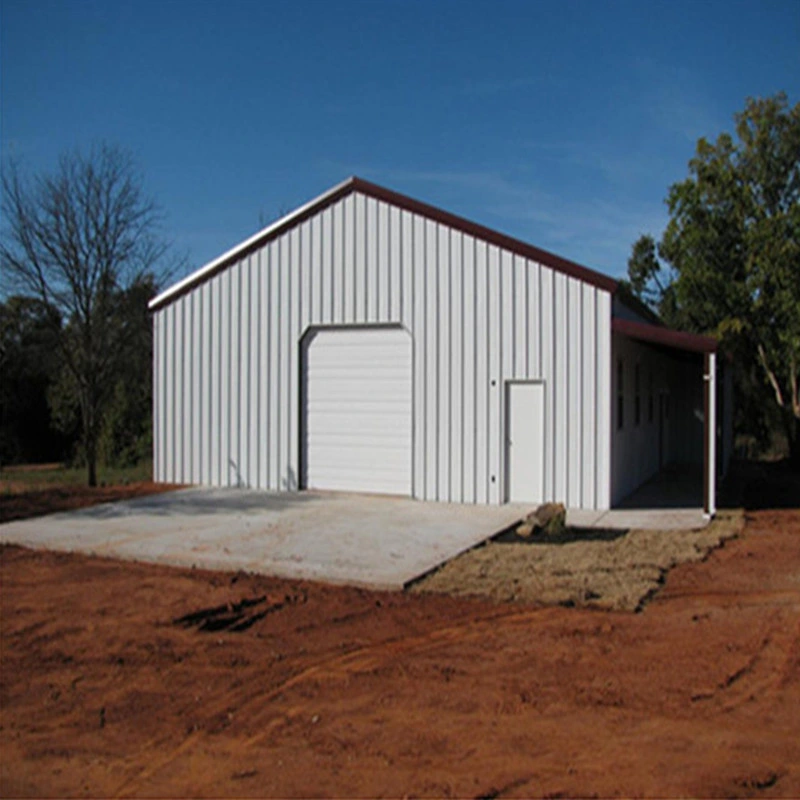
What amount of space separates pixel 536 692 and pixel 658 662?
1163 millimetres

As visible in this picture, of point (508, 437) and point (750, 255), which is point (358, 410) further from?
point (750, 255)

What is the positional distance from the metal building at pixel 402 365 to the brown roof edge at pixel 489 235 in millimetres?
26

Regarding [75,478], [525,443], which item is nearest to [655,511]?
[525,443]

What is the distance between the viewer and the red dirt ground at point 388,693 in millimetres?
4277

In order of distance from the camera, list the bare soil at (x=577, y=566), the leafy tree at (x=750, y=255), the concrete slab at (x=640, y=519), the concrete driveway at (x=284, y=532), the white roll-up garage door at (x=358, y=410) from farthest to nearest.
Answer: the leafy tree at (x=750, y=255) < the white roll-up garage door at (x=358, y=410) < the concrete slab at (x=640, y=519) < the concrete driveway at (x=284, y=532) < the bare soil at (x=577, y=566)

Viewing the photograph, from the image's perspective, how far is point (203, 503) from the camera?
46.5 feet

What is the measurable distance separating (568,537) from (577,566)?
1.96 m

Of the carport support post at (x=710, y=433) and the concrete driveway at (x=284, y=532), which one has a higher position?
the carport support post at (x=710, y=433)

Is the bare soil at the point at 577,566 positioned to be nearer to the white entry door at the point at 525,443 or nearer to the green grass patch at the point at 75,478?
the white entry door at the point at 525,443

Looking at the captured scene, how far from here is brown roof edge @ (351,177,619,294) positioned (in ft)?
43.2

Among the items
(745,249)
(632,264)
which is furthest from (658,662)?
(632,264)

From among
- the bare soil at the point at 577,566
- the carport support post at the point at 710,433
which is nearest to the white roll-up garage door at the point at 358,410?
the bare soil at the point at 577,566

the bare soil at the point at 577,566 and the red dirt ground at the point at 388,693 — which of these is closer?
the red dirt ground at the point at 388,693

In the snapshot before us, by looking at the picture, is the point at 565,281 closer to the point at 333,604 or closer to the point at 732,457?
the point at 333,604
